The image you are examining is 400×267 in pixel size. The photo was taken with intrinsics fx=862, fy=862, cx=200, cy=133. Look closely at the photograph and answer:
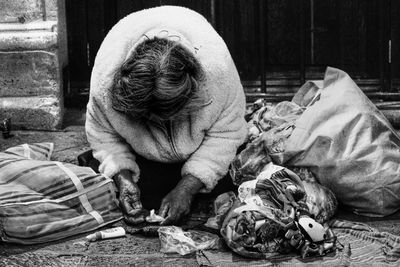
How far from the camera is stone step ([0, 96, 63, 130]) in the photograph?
5.43 m

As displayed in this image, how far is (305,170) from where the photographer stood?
4215 mm

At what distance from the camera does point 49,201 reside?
4.00 meters

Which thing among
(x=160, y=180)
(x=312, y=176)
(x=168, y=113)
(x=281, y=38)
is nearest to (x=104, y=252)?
(x=168, y=113)

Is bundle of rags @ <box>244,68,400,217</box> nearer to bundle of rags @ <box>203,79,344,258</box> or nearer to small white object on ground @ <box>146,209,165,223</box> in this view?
bundle of rags @ <box>203,79,344,258</box>

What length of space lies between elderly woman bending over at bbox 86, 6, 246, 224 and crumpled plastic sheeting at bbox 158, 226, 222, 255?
12cm

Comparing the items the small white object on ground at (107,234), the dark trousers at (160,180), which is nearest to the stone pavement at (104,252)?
the small white object on ground at (107,234)

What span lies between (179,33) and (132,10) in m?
1.69

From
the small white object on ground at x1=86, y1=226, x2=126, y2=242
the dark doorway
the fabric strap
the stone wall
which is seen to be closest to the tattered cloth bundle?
the small white object on ground at x1=86, y1=226, x2=126, y2=242

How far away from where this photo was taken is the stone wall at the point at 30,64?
538 centimetres

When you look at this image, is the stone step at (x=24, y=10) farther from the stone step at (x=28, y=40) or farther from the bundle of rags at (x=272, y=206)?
the bundle of rags at (x=272, y=206)

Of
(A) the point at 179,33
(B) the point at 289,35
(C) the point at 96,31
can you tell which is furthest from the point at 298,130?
(C) the point at 96,31

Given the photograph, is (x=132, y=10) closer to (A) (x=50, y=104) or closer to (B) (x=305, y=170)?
(A) (x=50, y=104)

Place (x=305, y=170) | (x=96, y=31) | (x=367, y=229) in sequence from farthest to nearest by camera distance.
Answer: (x=96, y=31) → (x=305, y=170) → (x=367, y=229)

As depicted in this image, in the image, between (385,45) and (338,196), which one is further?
(385,45)
